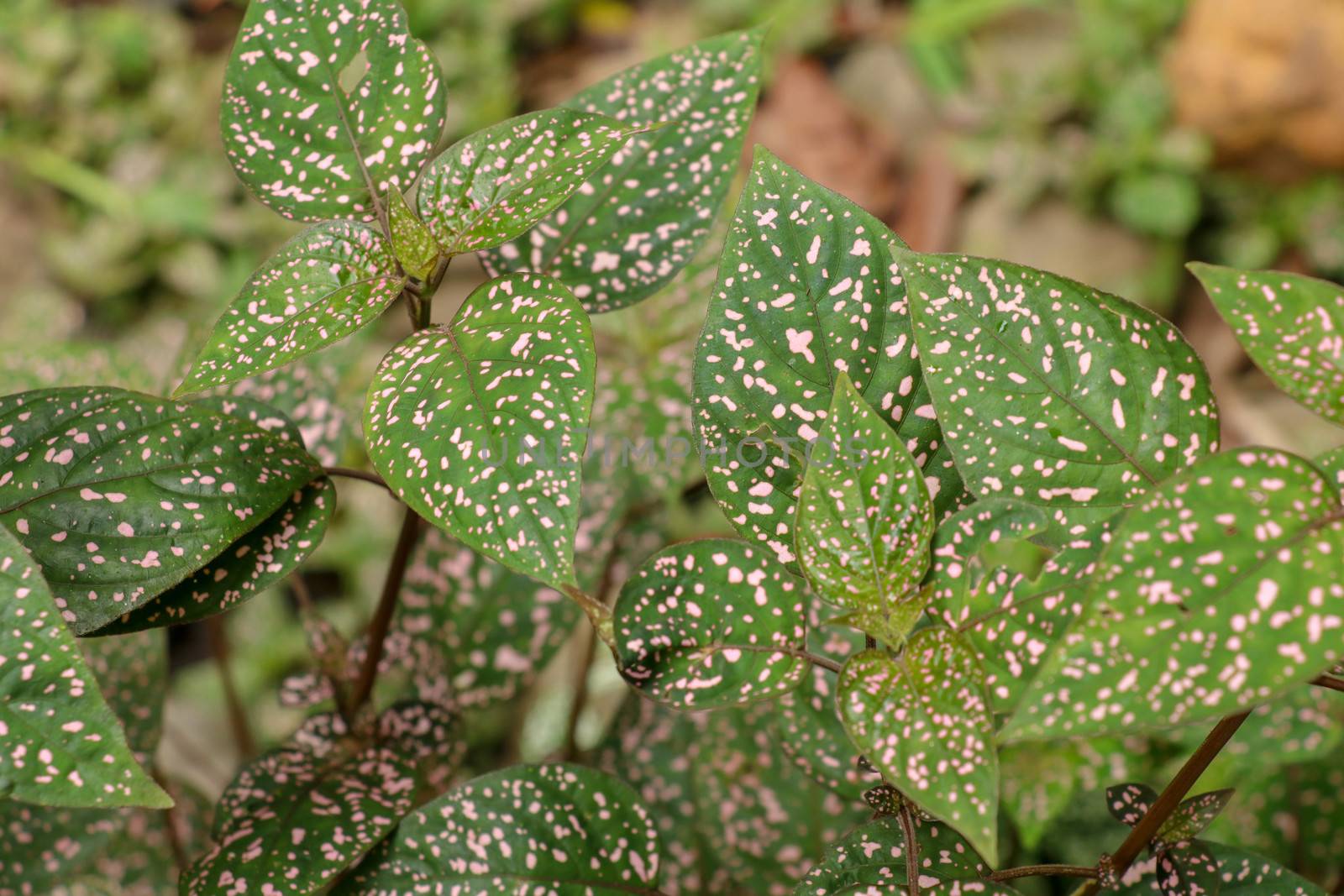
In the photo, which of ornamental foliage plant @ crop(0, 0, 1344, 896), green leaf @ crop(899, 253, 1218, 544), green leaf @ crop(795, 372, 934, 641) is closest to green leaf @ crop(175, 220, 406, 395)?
ornamental foliage plant @ crop(0, 0, 1344, 896)

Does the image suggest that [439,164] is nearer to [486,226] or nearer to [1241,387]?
[486,226]

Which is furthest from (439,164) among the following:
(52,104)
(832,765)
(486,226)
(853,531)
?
(52,104)

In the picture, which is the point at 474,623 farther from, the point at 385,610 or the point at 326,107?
the point at 326,107

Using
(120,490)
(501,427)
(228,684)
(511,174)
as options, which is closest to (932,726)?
(501,427)

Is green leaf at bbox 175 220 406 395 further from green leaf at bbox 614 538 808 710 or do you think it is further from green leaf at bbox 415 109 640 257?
green leaf at bbox 614 538 808 710

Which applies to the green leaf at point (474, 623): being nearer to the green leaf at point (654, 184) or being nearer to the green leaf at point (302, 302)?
the green leaf at point (654, 184)

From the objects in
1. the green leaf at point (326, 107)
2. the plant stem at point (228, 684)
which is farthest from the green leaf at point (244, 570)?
the plant stem at point (228, 684)
